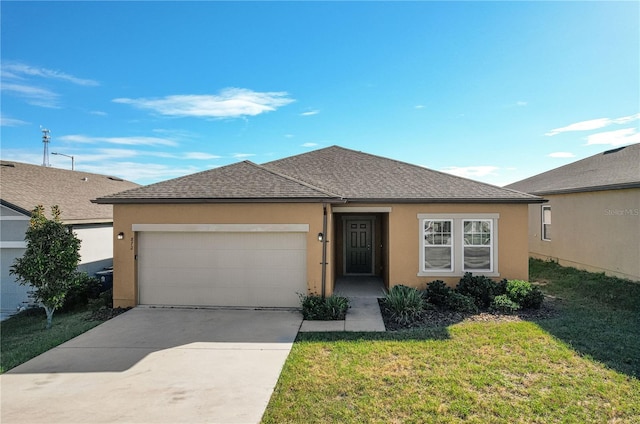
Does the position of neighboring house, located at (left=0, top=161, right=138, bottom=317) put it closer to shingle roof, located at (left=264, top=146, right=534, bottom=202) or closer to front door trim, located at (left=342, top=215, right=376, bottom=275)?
shingle roof, located at (left=264, top=146, right=534, bottom=202)

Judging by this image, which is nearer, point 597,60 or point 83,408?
point 83,408

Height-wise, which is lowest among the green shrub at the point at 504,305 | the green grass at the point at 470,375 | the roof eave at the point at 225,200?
the green grass at the point at 470,375

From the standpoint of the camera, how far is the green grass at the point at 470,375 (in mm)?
4090

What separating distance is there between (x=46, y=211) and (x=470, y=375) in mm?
13262

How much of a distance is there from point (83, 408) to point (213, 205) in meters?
5.33

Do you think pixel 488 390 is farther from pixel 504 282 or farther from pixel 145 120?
pixel 145 120

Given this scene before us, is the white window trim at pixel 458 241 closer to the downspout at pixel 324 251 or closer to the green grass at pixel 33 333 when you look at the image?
the downspout at pixel 324 251

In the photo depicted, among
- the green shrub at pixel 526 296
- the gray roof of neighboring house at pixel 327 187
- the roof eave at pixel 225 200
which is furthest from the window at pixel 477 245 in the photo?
the roof eave at pixel 225 200

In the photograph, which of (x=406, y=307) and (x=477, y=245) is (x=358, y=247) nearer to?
(x=477, y=245)

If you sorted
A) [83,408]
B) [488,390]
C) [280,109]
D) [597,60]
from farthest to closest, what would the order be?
[280,109], [597,60], [488,390], [83,408]

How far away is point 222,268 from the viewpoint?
889 centimetres

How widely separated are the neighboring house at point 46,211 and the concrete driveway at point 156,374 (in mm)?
5311

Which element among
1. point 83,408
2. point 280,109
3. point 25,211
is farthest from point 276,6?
point 83,408

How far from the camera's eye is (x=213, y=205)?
28.9ft
